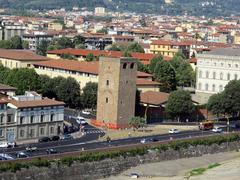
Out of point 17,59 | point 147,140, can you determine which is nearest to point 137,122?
point 147,140

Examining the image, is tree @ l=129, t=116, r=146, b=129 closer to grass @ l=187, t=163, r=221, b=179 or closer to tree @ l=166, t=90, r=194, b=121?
tree @ l=166, t=90, r=194, b=121

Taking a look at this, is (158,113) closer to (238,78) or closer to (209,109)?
(209,109)

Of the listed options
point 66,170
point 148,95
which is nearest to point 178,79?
point 148,95

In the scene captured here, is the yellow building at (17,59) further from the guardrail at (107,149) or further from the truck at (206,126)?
the guardrail at (107,149)

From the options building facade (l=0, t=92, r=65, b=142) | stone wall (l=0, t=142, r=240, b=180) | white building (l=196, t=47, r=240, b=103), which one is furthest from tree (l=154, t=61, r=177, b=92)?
building facade (l=0, t=92, r=65, b=142)

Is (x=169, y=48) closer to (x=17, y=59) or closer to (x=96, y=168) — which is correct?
(x=17, y=59)

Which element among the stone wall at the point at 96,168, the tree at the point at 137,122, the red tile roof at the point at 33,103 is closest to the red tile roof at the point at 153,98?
the tree at the point at 137,122
